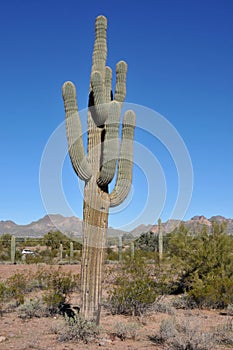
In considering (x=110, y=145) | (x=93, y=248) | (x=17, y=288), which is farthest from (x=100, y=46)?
(x=17, y=288)

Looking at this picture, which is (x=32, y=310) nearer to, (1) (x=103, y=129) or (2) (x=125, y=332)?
(2) (x=125, y=332)

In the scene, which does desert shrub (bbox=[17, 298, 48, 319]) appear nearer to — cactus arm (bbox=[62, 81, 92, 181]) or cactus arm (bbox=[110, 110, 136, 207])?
cactus arm (bbox=[110, 110, 136, 207])

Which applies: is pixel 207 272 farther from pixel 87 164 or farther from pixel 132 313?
pixel 87 164

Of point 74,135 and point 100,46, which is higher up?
point 100,46

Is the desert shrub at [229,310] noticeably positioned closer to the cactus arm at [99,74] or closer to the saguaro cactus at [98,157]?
the saguaro cactus at [98,157]

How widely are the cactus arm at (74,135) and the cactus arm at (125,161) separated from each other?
726 millimetres

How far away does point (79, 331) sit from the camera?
6.98 meters

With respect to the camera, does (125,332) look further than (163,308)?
No

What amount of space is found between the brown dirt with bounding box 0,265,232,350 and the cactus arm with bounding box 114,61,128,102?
14.3ft

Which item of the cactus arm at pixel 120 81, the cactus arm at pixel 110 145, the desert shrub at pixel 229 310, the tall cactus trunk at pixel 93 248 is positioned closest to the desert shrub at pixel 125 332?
the tall cactus trunk at pixel 93 248

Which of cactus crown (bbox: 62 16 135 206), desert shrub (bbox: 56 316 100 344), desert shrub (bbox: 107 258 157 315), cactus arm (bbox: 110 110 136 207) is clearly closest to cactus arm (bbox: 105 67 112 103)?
cactus crown (bbox: 62 16 135 206)

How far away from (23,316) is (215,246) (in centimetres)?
582

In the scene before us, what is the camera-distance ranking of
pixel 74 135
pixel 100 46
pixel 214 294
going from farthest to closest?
pixel 214 294, pixel 100 46, pixel 74 135

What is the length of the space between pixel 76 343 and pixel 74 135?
3.55m
